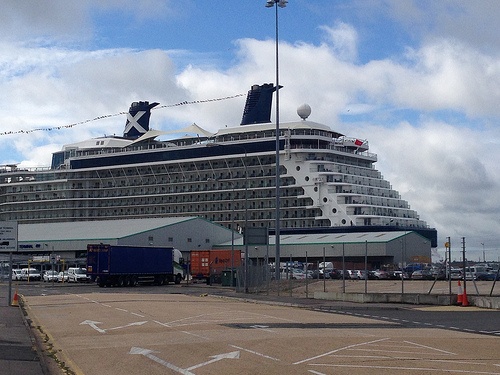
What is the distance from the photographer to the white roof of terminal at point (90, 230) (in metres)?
83.6

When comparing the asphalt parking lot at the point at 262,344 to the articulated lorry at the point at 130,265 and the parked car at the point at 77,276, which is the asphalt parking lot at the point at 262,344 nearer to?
the articulated lorry at the point at 130,265

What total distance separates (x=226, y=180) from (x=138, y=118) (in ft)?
89.1

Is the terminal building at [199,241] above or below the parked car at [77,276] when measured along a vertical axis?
above

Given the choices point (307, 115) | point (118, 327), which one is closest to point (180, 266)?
point (307, 115)

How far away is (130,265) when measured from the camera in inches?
2468

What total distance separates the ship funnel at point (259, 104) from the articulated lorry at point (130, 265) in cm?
4352

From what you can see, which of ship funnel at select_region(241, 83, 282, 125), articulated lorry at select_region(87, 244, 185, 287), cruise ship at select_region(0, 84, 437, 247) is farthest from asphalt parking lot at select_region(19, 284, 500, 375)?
ship funnel at select_region(241, 83, 282, 125)

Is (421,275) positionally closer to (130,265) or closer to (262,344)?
(130,265)

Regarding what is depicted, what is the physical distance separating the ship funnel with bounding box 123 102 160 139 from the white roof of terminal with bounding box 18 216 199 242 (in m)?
32.5

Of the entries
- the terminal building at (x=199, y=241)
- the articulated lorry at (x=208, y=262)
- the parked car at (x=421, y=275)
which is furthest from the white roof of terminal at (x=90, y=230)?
the parked car at (x=421, y=275)

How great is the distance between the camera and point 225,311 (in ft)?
92.1

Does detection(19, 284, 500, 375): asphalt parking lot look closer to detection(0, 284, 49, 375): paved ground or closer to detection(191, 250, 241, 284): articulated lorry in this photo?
detection(0, 284, 49, 375): paved ground

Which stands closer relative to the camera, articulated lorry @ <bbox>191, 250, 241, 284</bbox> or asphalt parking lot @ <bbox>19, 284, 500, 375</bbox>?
A: asphalt parking lot @ <bbox>19, 284, 500, 375</bbox>

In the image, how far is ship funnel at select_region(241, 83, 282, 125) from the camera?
359ft
